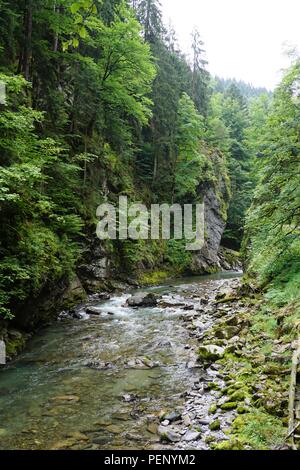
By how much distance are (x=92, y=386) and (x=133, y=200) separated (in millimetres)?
16960

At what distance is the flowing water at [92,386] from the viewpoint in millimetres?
4930

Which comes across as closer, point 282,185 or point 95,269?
point 282,185

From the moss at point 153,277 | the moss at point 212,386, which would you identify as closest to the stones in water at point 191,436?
the moss at point 212,386

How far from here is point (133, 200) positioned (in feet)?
74.6

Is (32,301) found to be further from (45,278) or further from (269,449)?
(269,449)

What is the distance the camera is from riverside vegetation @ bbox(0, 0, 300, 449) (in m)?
5.77

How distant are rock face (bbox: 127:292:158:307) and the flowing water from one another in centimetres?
322

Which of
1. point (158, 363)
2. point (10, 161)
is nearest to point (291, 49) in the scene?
point (10, 161)

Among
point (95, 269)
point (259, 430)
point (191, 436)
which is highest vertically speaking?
point (95, 269)

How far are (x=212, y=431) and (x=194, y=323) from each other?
20.9 feet

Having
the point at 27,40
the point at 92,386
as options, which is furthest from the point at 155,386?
the point at 27,40

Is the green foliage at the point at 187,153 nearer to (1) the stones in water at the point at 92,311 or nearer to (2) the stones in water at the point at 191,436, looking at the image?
(1) the stones in water at the point at 92,311

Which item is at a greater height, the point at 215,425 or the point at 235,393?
the point at 235,393

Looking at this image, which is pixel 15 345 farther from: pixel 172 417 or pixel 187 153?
pixel 187 153
